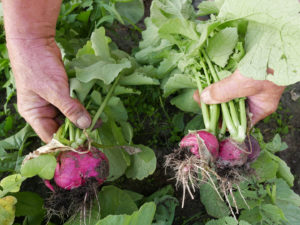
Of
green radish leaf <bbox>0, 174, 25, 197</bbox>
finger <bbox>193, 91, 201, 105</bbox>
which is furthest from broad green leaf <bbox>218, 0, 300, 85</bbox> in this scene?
green radish leaf <bbox>0, 174, 25, 197</bbox>

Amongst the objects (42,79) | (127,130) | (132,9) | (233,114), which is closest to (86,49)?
(42,79)

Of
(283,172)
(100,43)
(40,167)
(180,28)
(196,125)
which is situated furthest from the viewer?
(196,125)

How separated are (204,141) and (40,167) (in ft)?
2.85

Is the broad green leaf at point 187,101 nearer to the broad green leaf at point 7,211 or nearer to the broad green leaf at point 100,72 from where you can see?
the broad green leaf at point 100,72

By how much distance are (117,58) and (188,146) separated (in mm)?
856

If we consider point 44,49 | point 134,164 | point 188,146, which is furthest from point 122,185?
point 44,49

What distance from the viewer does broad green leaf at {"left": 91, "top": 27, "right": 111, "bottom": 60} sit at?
1.70 m

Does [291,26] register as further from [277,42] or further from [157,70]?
[157,70]

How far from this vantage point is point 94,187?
1607mm

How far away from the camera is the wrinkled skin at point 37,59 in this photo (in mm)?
1561

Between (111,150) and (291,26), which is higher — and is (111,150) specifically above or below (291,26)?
below

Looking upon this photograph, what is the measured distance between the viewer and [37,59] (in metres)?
1.60

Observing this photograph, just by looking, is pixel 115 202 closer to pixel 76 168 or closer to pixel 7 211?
pixel 76 168

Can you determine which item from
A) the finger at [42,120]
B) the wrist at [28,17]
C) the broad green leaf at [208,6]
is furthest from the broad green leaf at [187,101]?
the wrist at [28,17]
